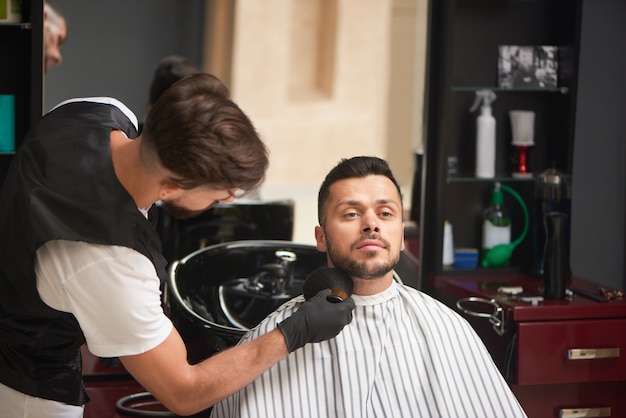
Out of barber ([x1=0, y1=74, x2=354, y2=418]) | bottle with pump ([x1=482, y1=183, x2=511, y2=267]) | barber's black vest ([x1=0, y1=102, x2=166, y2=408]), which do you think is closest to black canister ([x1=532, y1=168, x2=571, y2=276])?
bottle with pump ([x1=482, y1=183, x2=511, y2=267])

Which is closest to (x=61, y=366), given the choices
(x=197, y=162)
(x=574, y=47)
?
(x=197, y=162)

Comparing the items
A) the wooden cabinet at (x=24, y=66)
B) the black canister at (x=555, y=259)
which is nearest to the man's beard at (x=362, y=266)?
the black canister at (x=555, y=259)

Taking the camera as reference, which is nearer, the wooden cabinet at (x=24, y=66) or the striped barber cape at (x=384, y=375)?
the striped barber cape at (x=384, y=375)

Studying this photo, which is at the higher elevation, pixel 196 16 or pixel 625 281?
pixel 196 16

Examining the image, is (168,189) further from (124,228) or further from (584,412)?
(584,412)

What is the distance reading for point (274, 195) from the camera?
300 cm

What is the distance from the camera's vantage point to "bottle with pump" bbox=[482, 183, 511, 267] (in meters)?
Answer: 3.27

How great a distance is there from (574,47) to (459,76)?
45 centimetres

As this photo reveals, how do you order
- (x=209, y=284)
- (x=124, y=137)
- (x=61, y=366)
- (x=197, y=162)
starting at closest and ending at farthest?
(x=197, y=162)
(x=124, y=137)
(x=61, y=366)
(x=209, y=284)

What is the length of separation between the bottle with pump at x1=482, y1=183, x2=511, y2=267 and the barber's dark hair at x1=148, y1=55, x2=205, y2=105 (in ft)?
4.20

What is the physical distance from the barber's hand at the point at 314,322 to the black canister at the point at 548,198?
143 cm

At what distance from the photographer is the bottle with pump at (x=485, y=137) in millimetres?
3191

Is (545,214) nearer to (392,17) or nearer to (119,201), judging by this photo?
(392,17)

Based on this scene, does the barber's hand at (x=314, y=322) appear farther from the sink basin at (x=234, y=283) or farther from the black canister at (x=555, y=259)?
the black canister at (x=555, y=259)
